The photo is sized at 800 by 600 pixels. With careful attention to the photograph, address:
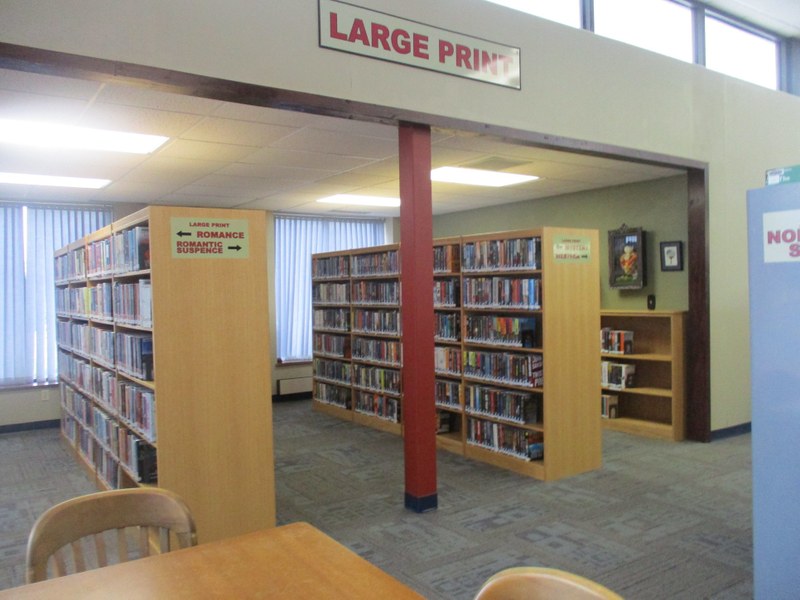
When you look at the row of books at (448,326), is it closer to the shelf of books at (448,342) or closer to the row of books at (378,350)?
the shelf of books at (448,342)

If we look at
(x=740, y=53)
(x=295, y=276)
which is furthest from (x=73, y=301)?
(x=740, y=53)

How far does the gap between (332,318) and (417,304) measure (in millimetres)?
4080

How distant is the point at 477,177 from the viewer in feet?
23.1

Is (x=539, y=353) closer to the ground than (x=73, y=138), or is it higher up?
closer to the ground

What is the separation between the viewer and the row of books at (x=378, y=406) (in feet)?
23.3

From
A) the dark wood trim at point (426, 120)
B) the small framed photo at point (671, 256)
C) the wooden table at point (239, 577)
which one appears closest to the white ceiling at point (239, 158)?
the dark wood trim at point (426, 120)

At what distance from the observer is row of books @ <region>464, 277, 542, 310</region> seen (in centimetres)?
523

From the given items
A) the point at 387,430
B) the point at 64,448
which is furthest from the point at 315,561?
the point at 64,448

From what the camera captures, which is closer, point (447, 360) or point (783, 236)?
point (783, 236)

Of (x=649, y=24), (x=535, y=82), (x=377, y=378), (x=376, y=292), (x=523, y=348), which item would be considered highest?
(x=649, y=24)

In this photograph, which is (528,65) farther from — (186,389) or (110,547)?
(110,547)

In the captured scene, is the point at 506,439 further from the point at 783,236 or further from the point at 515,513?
the point at 783,236

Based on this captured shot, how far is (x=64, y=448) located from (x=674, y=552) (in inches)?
235

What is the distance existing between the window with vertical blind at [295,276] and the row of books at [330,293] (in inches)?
34.8
